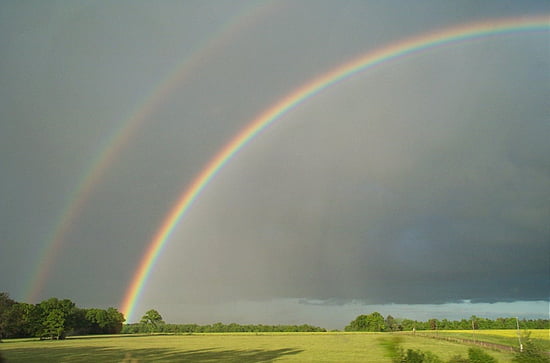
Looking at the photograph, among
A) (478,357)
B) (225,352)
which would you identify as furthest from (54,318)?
(478,357)

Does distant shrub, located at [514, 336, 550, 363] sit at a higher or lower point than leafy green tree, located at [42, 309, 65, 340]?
higher

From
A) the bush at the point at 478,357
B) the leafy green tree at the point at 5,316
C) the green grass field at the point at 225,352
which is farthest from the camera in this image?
the leafy green tree at the point at 5,316

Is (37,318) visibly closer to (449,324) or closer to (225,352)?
(225,352)

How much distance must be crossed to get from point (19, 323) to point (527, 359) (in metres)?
146

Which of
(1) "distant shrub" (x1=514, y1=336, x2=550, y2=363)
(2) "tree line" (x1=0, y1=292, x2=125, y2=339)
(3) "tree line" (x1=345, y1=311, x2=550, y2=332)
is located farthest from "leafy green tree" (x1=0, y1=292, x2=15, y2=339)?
(1) "distant shrub" (x1=514, y1=336, x2=550, y2=363)

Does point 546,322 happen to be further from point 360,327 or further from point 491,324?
point 360,327

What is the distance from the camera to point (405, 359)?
862cm

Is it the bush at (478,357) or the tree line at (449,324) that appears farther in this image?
the tree line at (449,324)

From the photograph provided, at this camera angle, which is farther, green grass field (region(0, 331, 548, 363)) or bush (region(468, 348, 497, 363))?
green grass field (region(0, 331, 548, 363))

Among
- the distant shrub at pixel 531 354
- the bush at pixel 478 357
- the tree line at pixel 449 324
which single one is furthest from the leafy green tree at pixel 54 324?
the distant shrub at pixel 531 354

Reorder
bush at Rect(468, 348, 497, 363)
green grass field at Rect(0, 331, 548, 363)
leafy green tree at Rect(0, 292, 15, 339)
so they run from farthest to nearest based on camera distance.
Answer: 1. leafy green tree at Rect(0, 292, 15, 339)
2. green grass field at Rect(0, 331, 548, 363)
3. bush at Rect(468, 348, 497, 363)

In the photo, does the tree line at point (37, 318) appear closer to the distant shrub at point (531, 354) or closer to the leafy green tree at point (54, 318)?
the leafy green tree at point (54, 318)

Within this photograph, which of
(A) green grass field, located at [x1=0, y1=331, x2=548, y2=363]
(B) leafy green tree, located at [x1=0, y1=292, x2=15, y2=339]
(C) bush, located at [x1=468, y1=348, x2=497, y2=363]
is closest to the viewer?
(C) bush, located at [x1=468, y1=348, x2=497, y2=363]

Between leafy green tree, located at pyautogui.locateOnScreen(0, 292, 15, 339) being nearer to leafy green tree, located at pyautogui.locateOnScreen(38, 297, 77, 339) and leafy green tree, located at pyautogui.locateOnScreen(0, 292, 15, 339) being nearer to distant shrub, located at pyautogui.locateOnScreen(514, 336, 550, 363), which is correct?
leafy green tree, located at pyautogui.locateOnScreen(38, 297, 77, 339)
